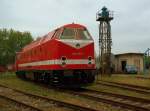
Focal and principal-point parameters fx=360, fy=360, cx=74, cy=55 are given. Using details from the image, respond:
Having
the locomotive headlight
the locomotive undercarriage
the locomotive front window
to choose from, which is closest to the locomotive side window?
the locomotive front window

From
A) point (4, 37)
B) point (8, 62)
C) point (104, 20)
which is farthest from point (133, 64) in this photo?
point (4, 37)

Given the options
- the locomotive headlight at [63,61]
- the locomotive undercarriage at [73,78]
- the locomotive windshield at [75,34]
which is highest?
the locomotive windshield at [75,34]

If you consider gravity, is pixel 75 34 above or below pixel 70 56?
above

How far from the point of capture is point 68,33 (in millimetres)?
19938

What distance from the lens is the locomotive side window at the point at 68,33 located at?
1969cm

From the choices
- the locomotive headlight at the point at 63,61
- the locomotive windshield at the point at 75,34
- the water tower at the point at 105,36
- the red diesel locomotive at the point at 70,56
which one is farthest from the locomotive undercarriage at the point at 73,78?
the water tower at the point at 105,36

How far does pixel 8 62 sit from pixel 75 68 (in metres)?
63.0

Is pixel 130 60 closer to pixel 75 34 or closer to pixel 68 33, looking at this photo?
pixel 75 34

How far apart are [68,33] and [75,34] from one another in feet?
1.30

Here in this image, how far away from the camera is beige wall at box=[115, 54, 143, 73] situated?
60.2m

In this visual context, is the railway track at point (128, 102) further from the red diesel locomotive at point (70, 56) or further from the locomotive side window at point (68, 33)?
the locomotive side window at point (68, 33)

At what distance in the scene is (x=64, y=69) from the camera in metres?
19.0

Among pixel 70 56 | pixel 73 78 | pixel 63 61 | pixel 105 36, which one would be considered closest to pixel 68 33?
pixel 70 56

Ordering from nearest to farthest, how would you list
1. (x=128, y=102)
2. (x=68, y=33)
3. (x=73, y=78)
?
(x=128, y=102), (x=73, y=78), (x=68, y=33)
